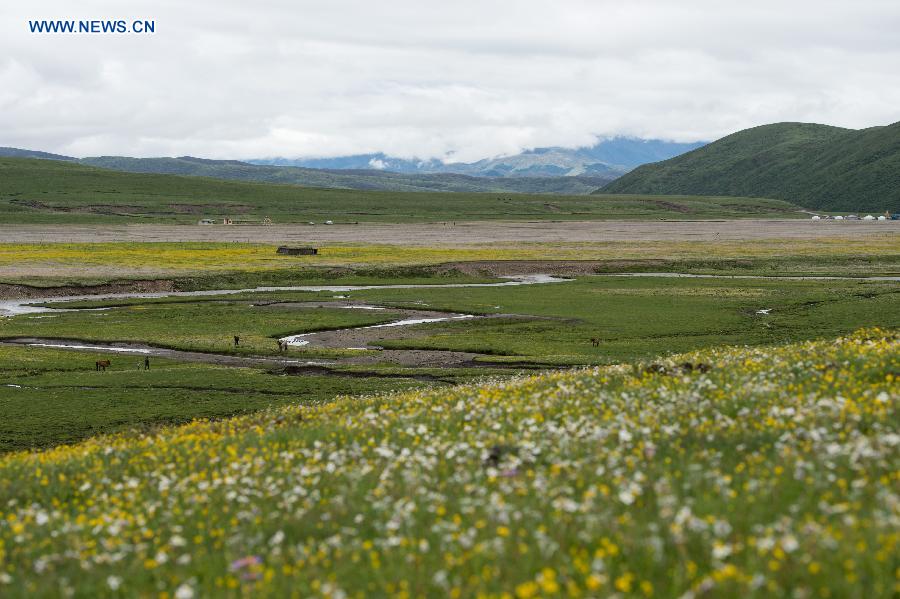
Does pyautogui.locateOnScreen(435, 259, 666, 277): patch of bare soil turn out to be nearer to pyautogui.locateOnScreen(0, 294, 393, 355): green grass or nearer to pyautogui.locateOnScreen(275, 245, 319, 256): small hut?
pyautogui.locateOnScreen(275, 245, 319, 256): small hut

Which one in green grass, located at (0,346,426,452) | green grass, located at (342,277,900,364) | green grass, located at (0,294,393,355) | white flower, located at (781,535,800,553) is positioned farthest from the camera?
green grass, located at (0,294,393,355)

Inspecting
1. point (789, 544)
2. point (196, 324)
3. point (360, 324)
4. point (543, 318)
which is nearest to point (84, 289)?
point (196, 324)

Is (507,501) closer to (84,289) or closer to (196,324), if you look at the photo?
(196,324)

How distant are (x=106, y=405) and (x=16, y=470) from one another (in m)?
19.5

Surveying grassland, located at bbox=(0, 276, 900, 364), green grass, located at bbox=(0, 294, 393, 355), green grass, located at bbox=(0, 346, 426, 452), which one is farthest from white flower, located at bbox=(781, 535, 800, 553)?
green grass, located at bbox=(0, 294, 393, 355)

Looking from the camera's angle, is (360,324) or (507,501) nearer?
(507,501)

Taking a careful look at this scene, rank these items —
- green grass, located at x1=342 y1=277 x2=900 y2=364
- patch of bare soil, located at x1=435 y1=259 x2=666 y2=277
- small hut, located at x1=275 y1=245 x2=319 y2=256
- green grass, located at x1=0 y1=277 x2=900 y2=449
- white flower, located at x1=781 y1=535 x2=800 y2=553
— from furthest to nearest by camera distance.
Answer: small hut, located at x1=275 y1=245 x2=319 y2=256
patch of bare soil, located at x1=435 y1=259 x2=666 y2=277
green grass, located at x1=342 y1=277 x2=900 y2=364
green grass, located at x1=0 y1=277 x2=900 y2=449
white flower, located at x1=781 y1=535 x2=800 y2=553

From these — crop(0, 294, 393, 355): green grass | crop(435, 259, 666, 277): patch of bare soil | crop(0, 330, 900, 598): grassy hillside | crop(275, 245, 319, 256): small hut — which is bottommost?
crop(0, 294, 393, 355): green grass

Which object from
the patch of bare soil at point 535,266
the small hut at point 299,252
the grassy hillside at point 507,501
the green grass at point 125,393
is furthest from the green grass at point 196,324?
the small hut at point 299,252

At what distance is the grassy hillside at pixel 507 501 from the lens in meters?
9.20

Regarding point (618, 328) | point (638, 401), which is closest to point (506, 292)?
point (618, 328)

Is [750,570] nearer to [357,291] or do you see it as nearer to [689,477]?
[689,477]

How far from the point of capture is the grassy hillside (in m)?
9.20

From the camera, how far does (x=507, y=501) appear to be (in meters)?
11.8
